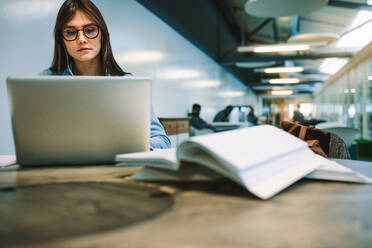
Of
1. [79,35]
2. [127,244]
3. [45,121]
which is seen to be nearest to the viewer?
[127,244]

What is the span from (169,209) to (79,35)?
1.26m

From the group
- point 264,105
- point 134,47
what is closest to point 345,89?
point 134,47

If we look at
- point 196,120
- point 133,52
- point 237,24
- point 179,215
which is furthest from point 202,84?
point 179,215

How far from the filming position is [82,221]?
42cm

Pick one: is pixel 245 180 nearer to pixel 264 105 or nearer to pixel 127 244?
pixel 127 244

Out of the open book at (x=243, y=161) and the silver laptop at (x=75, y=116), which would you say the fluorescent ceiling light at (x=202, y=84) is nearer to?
the silver laptop at (x=75, y=116)

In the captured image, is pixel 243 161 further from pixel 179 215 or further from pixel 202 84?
pixel 202 84

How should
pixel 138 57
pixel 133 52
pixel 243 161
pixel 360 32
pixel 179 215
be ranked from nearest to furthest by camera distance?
1. pixel 179 215
2. pixel 243 161
3. pixel 133 52
4. pixel 138 57
5. pixel 360 32

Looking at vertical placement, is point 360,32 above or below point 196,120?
above

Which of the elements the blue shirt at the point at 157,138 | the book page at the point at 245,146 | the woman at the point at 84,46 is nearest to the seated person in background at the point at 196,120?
the woman at the point at 84,46

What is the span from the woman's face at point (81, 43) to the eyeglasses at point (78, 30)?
0.6 inches

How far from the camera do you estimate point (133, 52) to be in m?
4.73

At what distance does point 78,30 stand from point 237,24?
10.6 m

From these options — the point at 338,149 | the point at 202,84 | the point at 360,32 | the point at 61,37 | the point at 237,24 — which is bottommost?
the point at 338,149
